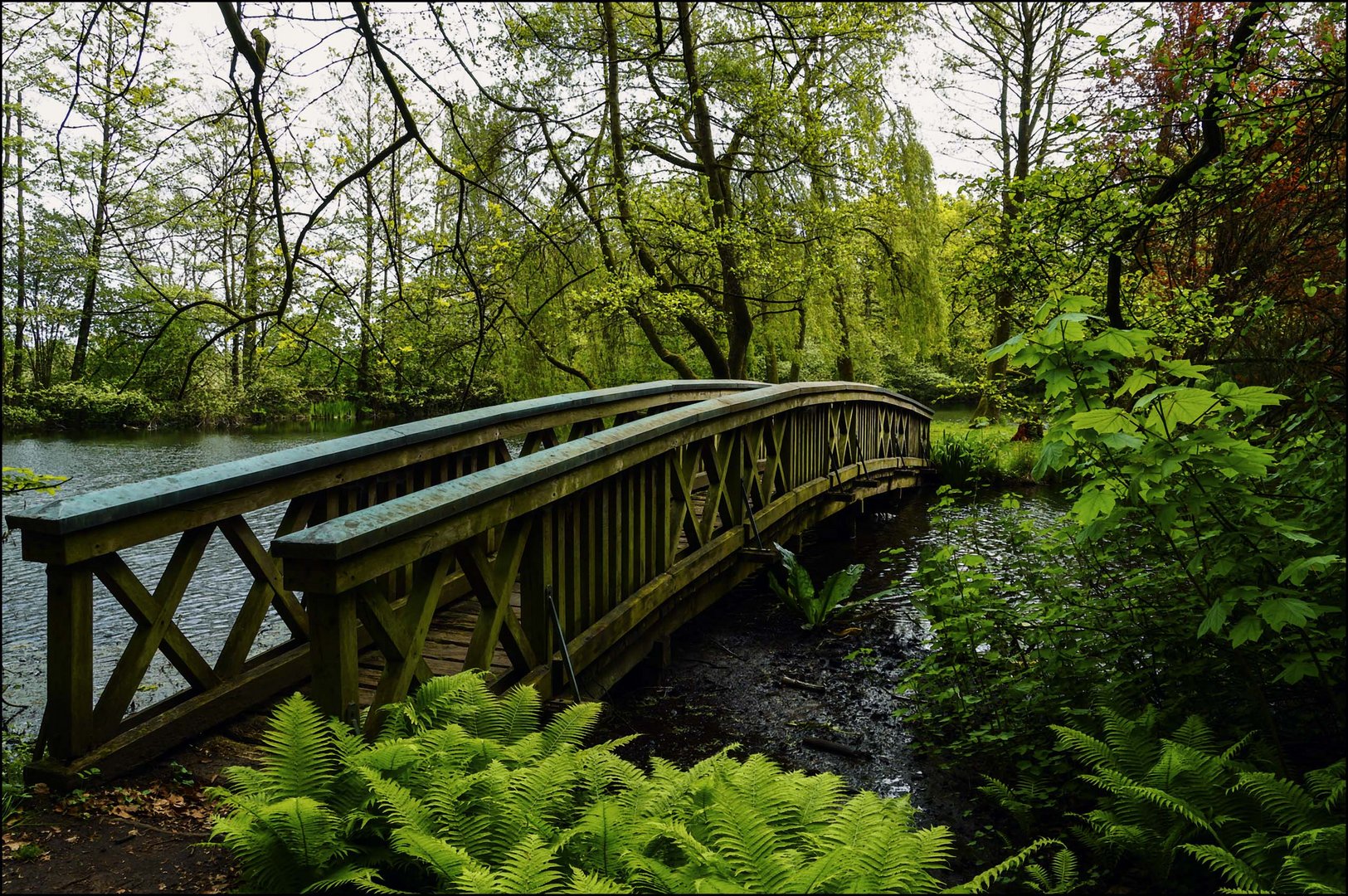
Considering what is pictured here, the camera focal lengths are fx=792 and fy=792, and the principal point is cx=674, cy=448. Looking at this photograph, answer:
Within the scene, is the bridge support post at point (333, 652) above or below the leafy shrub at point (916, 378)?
below

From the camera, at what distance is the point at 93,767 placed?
107 inches

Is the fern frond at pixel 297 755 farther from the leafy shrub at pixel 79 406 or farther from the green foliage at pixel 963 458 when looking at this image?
the green foliage at pixel 963 458

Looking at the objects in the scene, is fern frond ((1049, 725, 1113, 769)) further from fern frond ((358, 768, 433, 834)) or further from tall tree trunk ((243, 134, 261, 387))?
tall tree trunk ((243, 134, 261, 387))

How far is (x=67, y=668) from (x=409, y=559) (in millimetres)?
1183

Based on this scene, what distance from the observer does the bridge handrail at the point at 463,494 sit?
2553 mm

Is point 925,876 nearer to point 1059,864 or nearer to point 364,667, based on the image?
point 1059,864

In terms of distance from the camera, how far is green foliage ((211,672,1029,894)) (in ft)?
6.35

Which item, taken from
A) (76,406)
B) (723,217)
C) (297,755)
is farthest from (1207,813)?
(76,406)

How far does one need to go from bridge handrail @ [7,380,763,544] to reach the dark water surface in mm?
141

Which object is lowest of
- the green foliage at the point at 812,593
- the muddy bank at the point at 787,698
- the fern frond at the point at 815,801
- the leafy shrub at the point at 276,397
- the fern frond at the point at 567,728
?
the muddy bank at the point at 787,698

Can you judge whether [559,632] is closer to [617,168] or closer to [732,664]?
[732,664]

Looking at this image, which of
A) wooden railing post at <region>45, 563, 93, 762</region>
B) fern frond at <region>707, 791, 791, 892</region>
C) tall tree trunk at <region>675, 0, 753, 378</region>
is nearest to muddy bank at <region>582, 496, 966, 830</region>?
fern frond at <region>707, 791, 791, 892</region>

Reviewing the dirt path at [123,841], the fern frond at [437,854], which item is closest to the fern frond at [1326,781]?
the fern frond at [437,854]

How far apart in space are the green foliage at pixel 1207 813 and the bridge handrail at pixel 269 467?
11.4 ft
